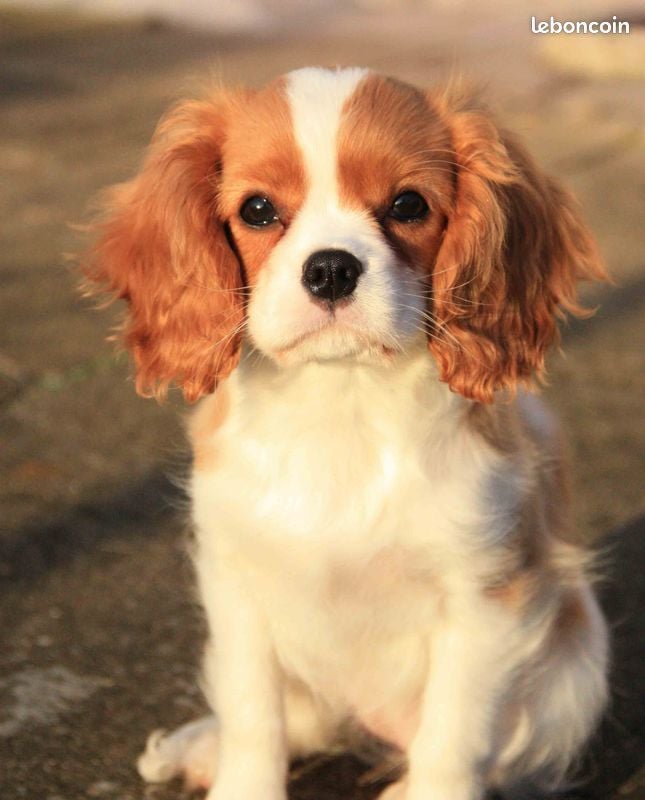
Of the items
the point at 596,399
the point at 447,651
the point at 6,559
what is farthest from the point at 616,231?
the point at 447,651

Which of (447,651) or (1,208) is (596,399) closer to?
(447,651)

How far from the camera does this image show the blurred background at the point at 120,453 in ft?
10.2

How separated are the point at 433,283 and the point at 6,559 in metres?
1.85

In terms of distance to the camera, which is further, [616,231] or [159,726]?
[616,231]

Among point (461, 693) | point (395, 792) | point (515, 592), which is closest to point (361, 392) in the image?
point (515, 592)

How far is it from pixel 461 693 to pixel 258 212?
3.55ft

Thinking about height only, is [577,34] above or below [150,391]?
above

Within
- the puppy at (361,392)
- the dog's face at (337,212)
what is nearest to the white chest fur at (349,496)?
the puppy at (361,392)

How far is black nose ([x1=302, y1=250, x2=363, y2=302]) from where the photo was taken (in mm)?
2371

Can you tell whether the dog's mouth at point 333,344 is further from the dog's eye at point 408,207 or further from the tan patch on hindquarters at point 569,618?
the tan patch on hindquarters at point 569,618

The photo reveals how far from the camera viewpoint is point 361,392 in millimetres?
2715

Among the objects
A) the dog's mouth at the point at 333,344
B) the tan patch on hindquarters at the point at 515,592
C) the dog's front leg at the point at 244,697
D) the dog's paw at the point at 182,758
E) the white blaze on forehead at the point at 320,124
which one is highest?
the white blaze on forehead at the point at 320,124

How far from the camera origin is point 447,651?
2717 millimetres

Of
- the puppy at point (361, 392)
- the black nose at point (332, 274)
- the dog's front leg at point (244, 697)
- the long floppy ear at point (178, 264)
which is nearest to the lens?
the black nose at point (332, 274)
